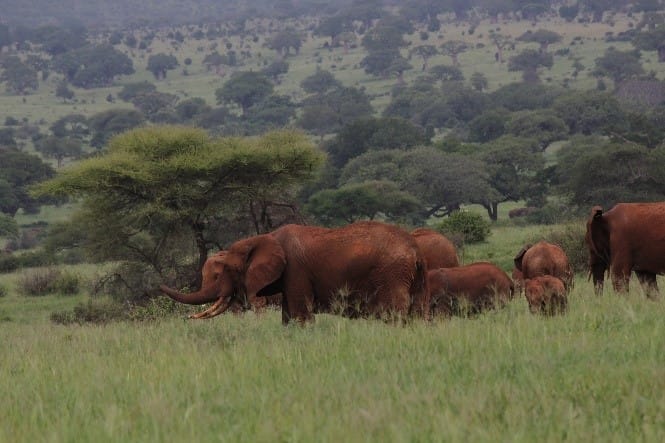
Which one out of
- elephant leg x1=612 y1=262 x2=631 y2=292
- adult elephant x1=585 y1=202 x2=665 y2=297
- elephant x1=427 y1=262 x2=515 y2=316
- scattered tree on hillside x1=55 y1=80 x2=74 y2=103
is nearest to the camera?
elephant x1=427 y1=262 x2=515 y2=316

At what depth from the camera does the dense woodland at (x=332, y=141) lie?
29.6m

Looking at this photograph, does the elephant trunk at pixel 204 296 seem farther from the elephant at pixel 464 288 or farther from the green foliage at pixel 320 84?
the green foliage at pixel 320 84

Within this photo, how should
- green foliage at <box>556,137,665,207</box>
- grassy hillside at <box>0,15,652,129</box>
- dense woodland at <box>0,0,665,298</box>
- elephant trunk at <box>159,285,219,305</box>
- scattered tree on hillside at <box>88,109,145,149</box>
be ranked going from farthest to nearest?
1. grassy hillside at <box>0,15,652,129</box>
2. scattered tree on hillside at <box>88,109,145,149</box>
3. green foliage at <box>556,137,665,207</box>
4. dense woodland at <box>0,0,665,298</box>
5. elephant trunk at <box>159,285,219,305</box>

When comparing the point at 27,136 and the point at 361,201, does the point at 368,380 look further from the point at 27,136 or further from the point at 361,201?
the point at 27,136

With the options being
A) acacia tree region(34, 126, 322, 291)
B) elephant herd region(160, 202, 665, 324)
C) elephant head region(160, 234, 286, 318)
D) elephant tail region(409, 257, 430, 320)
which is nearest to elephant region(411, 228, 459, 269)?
elephant herd region(160, 202, 665, 324)

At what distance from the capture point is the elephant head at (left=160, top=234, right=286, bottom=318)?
10.2 m

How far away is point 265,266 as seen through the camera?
10.2 metres

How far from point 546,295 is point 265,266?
9.82 feet

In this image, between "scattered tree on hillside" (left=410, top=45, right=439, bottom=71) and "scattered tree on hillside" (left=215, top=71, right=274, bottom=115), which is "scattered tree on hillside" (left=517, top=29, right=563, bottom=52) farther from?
"scattered tree on hillside" (left=215, top=71, right=274, bottom=115)

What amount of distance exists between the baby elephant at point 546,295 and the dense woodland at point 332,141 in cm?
1890

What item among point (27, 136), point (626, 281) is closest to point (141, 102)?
point (27, 136)

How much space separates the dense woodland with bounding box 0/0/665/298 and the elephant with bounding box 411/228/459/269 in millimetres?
14428

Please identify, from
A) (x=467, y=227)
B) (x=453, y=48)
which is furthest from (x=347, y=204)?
(x=453, y=48)

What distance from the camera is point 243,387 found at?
18.9 ft
